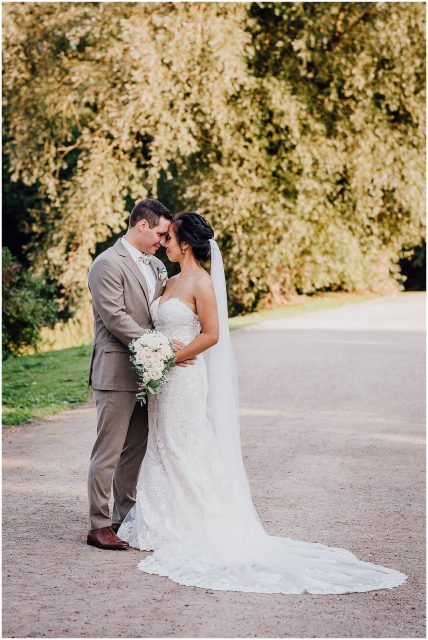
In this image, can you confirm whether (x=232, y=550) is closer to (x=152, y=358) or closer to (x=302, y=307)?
(x=152, y=358)

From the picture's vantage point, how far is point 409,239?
2483cm

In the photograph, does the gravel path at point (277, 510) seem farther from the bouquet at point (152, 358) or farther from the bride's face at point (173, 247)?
the bride's face at point (173, 247)

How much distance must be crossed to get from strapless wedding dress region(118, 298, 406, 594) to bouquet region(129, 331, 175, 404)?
273mm

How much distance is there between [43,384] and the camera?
1188 centimetres

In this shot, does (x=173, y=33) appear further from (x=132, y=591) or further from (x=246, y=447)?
(x=132, y=591)

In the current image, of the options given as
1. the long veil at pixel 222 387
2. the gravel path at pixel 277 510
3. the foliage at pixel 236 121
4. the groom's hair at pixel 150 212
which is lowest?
the gravel path at pixel 277 510

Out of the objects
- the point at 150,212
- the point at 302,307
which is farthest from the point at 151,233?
the point at 302,307

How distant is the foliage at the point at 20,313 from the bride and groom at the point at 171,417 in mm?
10777

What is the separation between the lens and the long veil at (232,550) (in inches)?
189

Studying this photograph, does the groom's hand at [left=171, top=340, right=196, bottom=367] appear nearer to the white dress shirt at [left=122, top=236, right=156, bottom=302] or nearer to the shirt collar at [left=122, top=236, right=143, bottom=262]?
the white dress shirt at [left=122, top=236, right=156, bottom=302]

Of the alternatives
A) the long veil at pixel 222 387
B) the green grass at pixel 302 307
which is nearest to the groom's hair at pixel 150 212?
the long veil at pixel 222 387

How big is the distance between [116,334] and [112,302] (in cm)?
18

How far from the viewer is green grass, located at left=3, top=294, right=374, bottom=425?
10.2m

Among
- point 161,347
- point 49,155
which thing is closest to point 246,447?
point 161,347
